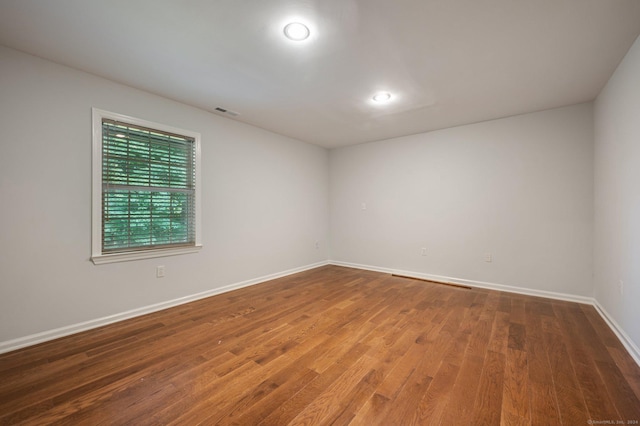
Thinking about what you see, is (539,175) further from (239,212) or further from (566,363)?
(239,212)

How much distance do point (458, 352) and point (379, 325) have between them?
2.33 ft

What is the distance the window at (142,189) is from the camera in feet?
8.45

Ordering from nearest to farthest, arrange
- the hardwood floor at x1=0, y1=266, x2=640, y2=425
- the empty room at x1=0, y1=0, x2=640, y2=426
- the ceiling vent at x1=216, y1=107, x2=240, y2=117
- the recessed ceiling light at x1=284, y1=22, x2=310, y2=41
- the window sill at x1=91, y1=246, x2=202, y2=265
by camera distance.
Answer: the hardwood floor at x1=0, y1=266, x2=640, y2=425
the empty room at x1=0, y1=0, x2=640, y2=426
the recessed ceiling light at x1=284, y1=22, x2=310, y2=41
the window sill at x1=91, y1=246, x2=202, y2=265
the ceiling vent at x1=216, y1=107, x2=240, y2=117

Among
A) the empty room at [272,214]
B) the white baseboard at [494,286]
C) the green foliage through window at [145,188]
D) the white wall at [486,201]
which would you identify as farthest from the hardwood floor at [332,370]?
the green foliage through window at [145,188]

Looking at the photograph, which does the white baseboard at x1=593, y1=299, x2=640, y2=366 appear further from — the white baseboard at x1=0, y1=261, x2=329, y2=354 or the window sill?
the window sill

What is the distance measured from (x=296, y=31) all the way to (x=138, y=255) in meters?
2.66

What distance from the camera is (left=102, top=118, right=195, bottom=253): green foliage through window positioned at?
2.64 metres

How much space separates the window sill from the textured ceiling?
5.77 ft

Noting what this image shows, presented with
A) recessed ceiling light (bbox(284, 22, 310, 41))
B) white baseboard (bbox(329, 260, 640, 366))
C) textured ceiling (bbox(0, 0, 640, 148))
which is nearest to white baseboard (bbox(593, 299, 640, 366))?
white baseboard (bbox(329, 260, 640, 366))

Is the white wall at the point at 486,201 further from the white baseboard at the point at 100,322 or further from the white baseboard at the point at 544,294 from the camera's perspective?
the white baseboard at the point at 100,322

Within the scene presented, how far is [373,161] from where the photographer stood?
4941 millimetres

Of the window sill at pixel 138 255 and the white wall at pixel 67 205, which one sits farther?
the window sill at pixel 138 255

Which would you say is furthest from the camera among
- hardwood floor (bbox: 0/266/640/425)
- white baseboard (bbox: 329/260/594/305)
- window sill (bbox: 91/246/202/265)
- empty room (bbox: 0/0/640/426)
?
white baseboard (bbox: 329/260/594/305)

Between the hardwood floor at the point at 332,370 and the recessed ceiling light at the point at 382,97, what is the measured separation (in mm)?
2429
